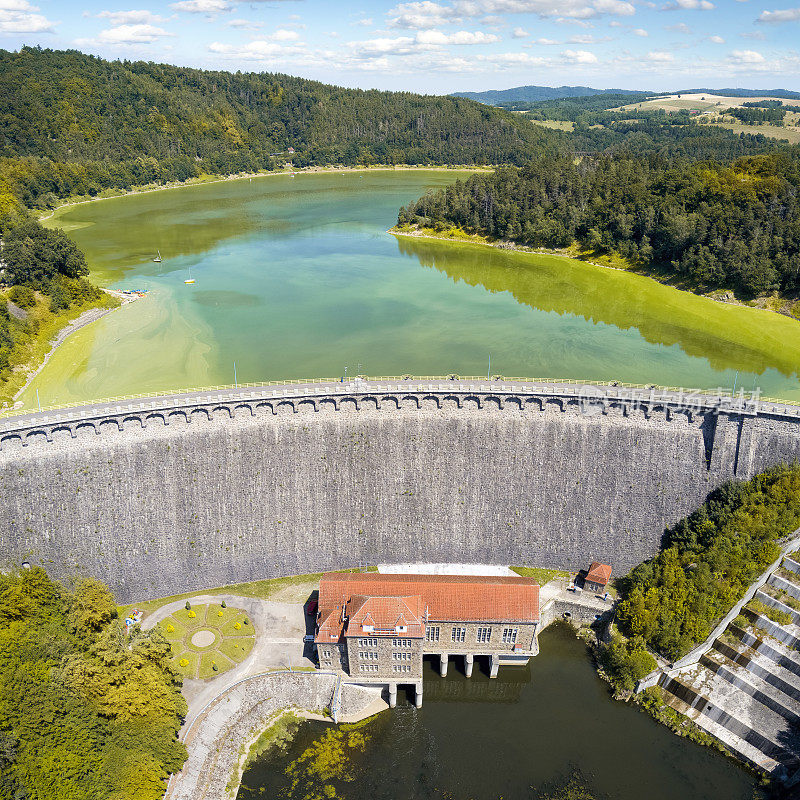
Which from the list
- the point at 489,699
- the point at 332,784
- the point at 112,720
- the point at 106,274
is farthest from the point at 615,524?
the point at 106,274

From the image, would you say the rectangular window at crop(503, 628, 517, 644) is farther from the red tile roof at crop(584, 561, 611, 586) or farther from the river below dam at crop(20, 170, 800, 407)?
the river below dam at crop(20, 170, 800, 407)

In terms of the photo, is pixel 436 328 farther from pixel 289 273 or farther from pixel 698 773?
pixel 698 773

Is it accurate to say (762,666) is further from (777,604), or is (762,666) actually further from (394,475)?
(394,475)

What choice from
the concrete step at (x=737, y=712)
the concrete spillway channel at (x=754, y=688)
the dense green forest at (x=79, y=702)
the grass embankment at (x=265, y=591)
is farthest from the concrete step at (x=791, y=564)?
the dense green forest at (x=79, y=702)

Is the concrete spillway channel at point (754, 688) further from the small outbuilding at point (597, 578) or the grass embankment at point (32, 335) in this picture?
the grass embankment at point (32, 335)

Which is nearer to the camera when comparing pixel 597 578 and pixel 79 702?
pixel 79 702

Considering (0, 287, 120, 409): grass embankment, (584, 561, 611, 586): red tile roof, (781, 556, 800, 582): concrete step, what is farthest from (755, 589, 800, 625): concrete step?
(0, 287, 120, 409): grass embankment

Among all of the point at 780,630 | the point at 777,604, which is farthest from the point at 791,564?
the point at 780,630
